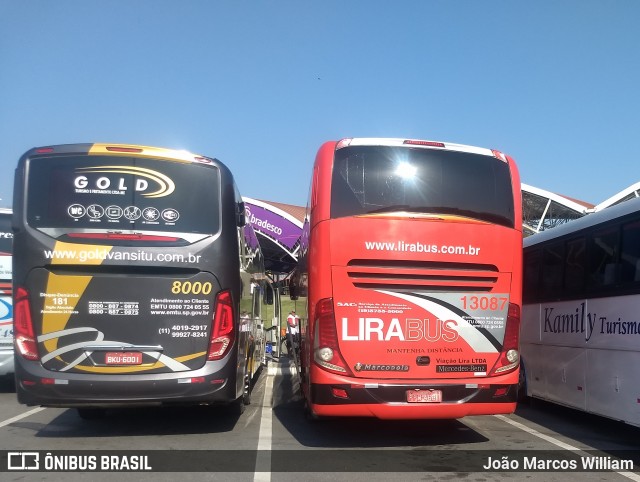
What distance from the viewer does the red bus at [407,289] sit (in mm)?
6930

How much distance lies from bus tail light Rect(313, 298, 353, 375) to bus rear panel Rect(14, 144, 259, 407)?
105 centimetres

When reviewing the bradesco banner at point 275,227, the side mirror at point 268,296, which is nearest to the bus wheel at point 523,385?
the side mirror at point 268,296

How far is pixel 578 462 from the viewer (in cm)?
662

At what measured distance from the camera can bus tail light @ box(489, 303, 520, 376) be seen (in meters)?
7.21

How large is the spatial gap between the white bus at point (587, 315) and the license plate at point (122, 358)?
577 centimetres

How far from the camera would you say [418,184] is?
7297 millimetres

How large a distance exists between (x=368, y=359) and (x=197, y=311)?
205 centimetres

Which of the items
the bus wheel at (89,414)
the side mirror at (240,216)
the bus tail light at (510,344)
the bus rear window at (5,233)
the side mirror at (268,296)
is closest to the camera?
the bus tail light at (510,344)

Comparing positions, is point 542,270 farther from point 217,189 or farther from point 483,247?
point 217,189

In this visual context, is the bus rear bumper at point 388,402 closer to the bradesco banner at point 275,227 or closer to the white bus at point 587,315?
the white bus at point 587,315

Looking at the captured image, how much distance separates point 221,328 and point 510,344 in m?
3.44

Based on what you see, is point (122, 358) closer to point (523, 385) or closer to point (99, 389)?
point (99, 389)

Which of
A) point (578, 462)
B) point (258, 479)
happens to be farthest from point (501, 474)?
point (258, 479)

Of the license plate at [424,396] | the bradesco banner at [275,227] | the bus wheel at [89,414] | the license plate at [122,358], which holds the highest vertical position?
the bradesco banner at [275,227]
